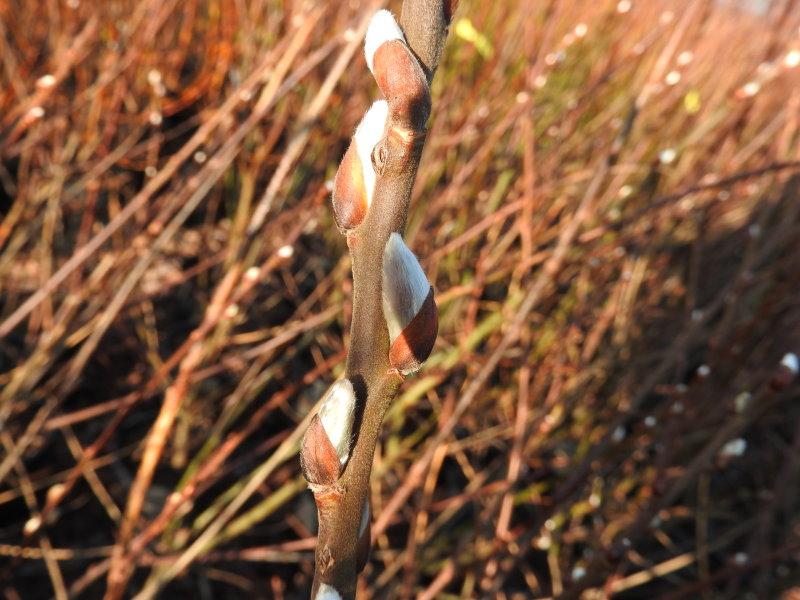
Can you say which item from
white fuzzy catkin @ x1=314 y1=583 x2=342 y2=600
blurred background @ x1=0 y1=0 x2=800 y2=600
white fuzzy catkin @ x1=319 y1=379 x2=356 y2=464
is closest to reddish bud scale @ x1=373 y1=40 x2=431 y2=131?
white fuzzy catkin @ x1=319 y1=379 x2=356 y2=464

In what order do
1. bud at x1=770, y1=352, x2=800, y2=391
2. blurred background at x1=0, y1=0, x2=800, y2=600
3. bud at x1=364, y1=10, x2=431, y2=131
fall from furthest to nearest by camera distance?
blurred background at x1=0, y1=0, x2=800, y2=600, bud at x1=770, y1=352, x2=800, y2=391, bud at x1=364, y1=10, x2=431, y2=131

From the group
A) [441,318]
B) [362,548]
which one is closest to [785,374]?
[362,548]

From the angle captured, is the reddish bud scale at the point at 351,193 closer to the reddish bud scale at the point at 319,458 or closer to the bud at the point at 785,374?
the reddish bud scale at the point at 319,458

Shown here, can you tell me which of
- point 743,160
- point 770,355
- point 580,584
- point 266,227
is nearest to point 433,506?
point 580,584

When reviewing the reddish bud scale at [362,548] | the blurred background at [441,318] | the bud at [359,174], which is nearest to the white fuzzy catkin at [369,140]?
the bud at [359,174]

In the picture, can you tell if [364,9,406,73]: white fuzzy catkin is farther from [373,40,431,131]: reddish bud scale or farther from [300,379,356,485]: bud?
[300,379,356,485]: bud

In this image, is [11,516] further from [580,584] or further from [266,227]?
[580,584]
